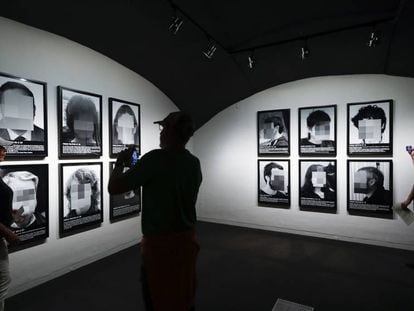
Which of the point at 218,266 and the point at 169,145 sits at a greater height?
the point at 169,145

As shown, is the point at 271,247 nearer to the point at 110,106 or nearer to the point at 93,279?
the point at 93,279

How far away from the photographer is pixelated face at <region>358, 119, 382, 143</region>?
4281 mm

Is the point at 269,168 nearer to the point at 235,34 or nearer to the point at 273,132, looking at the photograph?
the point at 273,132

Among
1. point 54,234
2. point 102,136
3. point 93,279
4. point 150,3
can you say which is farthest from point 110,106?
point 93,279

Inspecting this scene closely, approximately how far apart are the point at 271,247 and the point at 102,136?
3.14m

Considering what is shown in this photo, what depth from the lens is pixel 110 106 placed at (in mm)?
3938

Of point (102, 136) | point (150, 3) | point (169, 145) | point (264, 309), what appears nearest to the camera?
point (169, 145)

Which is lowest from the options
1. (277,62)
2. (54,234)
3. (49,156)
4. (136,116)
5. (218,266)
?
(218,266)

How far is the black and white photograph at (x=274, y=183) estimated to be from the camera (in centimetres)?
502

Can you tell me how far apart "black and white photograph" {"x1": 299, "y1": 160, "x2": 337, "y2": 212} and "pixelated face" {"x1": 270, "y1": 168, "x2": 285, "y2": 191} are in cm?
33

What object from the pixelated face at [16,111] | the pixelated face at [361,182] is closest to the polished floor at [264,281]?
the pixelated face at [361,182]

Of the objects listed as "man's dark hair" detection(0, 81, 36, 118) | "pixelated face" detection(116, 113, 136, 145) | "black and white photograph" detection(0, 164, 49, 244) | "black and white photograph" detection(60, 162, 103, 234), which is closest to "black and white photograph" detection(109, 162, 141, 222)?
"black and white photograph" detection(60, 162, 103, 234)

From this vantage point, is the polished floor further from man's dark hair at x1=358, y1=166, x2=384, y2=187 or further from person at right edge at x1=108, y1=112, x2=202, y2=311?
person at right edge at x1=108, y1=112, x2=202, y2=311

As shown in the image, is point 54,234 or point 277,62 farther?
point 277,62
